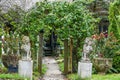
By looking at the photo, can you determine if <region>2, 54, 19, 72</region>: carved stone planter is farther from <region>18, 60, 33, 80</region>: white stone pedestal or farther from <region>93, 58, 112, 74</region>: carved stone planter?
<region>93, 58, 112, 74</region>: carved stone planter

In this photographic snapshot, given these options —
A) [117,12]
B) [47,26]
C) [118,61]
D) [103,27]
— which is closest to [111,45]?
[118,61]

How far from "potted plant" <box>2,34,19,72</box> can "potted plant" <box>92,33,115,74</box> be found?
3.68 metres

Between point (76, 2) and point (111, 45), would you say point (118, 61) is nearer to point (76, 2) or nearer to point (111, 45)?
point (111, 45)

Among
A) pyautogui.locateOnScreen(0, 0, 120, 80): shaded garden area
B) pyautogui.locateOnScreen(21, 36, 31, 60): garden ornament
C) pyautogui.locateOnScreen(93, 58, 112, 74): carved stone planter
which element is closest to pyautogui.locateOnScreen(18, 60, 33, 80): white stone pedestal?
pyautogui.locateOnScreen(21, 36, 31, 60): garden ornament

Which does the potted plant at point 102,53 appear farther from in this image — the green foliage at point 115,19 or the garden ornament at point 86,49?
the garden ornament at point 86,49

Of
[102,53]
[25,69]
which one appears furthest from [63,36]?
[25,69]

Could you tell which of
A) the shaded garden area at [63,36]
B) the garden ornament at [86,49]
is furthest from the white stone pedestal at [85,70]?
the shaded garden area at [63,36]

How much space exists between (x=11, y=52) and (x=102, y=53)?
4.40 metres

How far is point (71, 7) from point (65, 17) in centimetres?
67

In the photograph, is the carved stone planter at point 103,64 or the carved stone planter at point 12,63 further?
the carved stone planter at point 103,64

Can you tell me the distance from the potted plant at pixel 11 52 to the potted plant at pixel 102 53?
368cm

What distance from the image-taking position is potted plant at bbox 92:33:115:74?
16438mm

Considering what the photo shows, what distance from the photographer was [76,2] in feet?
54.7

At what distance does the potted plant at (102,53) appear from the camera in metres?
16.4
